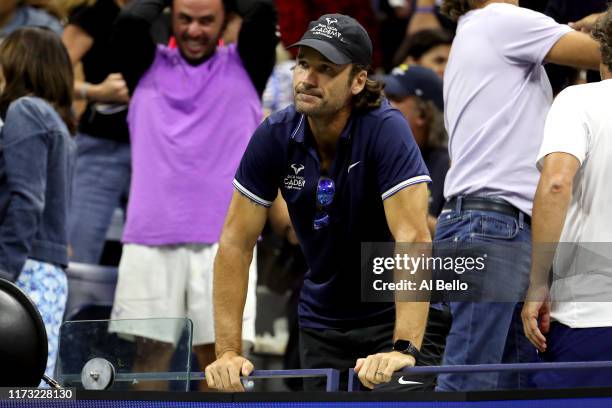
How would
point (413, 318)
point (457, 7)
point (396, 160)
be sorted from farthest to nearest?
point (457, 7) → point (396, 160) → point (413, 318)

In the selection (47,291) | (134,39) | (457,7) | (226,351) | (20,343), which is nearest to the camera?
(20,343)

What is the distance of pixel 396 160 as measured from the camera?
4598 millimetres

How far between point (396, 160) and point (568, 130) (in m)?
0.71

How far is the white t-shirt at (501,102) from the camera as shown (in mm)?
4832

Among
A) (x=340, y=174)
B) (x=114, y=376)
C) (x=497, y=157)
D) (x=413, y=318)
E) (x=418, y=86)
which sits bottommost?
(x=114, y=376)

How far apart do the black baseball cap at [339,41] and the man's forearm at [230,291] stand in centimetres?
84

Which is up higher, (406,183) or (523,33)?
(523,33)

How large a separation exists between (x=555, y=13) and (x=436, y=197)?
1.30 meters

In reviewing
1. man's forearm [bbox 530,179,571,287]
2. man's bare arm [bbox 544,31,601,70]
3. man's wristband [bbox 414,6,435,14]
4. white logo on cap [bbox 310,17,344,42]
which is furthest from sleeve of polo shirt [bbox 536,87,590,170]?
man's wristband [bbox 414,6,435,14]

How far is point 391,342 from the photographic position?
488cm

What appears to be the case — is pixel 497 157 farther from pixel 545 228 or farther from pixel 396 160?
pixel 545 228

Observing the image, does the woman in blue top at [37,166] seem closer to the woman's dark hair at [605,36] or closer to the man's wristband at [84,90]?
the man's wristband at [84,90]

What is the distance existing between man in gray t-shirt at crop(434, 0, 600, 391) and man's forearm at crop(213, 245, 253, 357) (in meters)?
0.80

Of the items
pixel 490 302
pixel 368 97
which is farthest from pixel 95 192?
pixel 490 302
